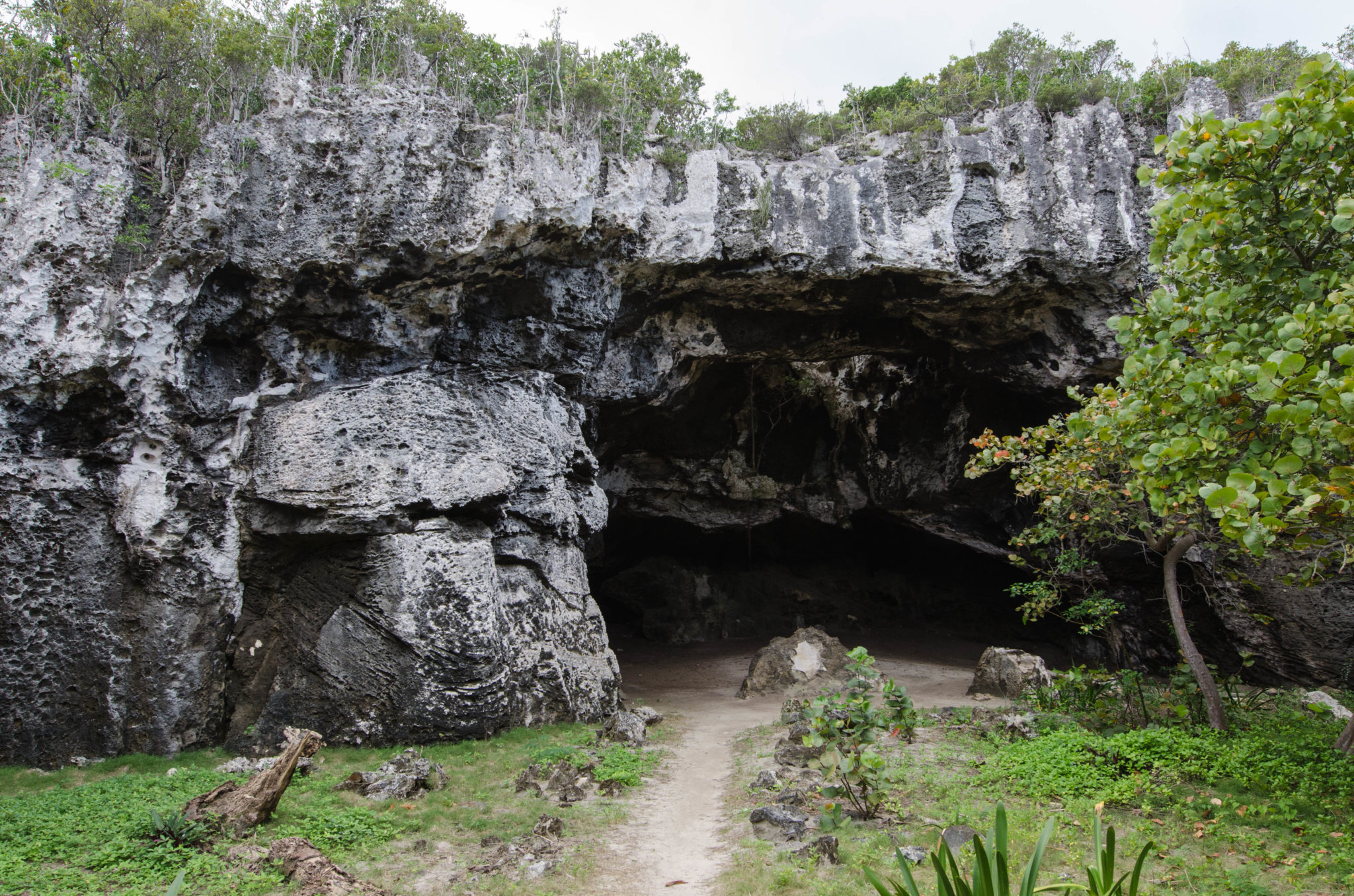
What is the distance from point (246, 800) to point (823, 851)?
14.3 ft

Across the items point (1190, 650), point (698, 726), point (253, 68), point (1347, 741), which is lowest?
point (698, 726)

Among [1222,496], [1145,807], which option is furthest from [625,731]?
[1222,496]

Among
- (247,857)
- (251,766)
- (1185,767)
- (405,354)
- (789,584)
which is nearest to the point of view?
(247,857)

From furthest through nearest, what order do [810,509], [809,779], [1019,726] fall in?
[810,509] → [1019,726] → [809,779]

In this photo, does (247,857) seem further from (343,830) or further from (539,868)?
(539,868)

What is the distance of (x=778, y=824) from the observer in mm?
6074

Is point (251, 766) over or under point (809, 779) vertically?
under

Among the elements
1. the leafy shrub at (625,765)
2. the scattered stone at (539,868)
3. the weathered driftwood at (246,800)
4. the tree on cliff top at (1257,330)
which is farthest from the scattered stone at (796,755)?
the weathered driftwood at (246,800)

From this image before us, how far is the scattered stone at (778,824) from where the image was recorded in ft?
19.4

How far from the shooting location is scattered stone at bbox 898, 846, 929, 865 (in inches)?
203

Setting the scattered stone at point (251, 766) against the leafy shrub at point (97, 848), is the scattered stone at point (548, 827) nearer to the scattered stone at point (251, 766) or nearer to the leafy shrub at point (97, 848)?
the leafy shrub at point (97, 848)

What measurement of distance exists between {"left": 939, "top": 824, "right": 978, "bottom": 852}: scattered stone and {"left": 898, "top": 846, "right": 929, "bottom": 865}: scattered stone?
8.2 inches

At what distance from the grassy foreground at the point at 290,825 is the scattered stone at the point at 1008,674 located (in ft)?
20.2

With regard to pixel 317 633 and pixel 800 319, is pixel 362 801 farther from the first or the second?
pixel 800 319
